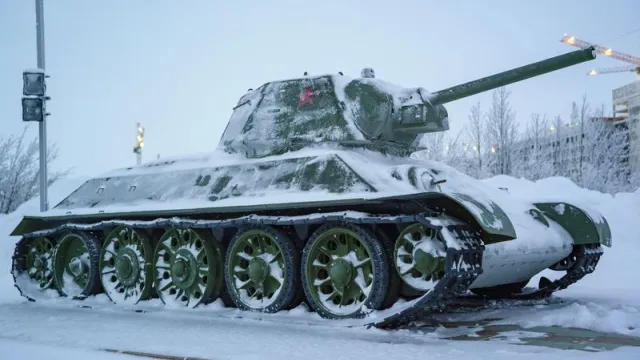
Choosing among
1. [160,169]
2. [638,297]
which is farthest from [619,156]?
[160,169]

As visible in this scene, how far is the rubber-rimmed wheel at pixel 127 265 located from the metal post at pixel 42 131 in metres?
3.72

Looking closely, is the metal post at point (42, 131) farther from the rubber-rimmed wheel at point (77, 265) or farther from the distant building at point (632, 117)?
the distant building at point (632, 117)

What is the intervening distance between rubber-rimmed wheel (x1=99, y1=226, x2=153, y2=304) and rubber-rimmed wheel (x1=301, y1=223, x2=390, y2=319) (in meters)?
3.11

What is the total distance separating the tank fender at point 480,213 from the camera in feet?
23.4

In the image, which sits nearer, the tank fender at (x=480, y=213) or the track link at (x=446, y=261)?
the track link at (x=446, y=261)

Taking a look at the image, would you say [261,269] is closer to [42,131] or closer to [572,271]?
[572,271]

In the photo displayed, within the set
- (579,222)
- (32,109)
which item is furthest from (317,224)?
(32,109)

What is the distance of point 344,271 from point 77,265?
5.36m

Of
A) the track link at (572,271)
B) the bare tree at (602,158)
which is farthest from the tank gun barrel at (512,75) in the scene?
the bare tree at (602,158)

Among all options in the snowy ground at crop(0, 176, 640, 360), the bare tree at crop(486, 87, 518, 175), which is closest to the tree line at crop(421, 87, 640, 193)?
the bare tree at crop(486, 87, 518, 175)

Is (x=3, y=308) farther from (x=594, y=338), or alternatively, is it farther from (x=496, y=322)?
(x=594, y=338)

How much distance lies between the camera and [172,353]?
20.4ft

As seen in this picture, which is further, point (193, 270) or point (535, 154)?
point (535, 154)

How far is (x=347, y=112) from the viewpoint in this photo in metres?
9.66
